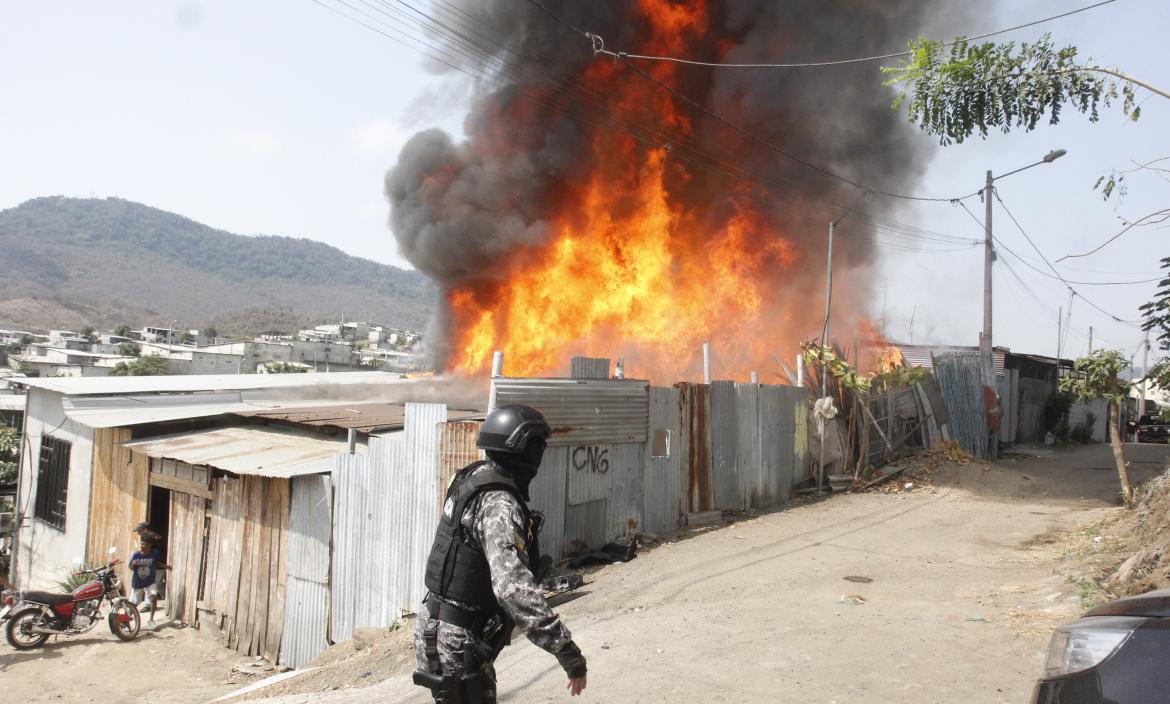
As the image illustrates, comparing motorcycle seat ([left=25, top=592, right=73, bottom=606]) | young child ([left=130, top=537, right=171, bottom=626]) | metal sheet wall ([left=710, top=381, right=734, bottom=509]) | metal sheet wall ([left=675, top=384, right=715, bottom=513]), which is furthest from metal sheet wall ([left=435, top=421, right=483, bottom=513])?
motorcycle seat ([left=25, top=592, right=73, bottom=606])

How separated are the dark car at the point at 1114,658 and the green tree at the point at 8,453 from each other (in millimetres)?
20883

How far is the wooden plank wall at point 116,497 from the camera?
39.7ft

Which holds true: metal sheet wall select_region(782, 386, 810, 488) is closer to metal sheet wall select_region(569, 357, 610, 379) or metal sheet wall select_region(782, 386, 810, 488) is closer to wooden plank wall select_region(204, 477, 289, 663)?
metal sheet wall select_region(569, 357, 610, 379)

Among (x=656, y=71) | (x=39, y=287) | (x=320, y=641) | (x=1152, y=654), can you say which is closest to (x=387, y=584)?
(x=320, y=641)

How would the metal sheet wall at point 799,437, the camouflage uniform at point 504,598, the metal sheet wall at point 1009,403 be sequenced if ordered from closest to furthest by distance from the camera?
1. the camouflage uniform at point 504,598
2. the metal sheet wall at point 799,437
3. the metal sheet wall at point 1009,403

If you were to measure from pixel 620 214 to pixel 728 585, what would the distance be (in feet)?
46.2

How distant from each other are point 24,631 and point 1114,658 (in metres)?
12.0

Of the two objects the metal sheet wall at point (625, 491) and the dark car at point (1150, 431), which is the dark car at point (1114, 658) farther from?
the dark car at point (1150, 431)

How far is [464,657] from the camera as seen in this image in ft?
10.1

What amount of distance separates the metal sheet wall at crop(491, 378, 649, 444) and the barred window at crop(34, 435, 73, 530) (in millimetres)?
10306

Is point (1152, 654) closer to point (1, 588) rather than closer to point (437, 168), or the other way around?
point (1, 588)

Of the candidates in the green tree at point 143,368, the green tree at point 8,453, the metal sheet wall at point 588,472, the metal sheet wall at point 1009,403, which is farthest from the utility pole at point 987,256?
the green tree at point 143,368

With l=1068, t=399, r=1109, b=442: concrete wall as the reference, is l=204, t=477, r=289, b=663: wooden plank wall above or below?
below

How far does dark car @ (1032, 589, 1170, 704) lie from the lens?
86.8 inches
